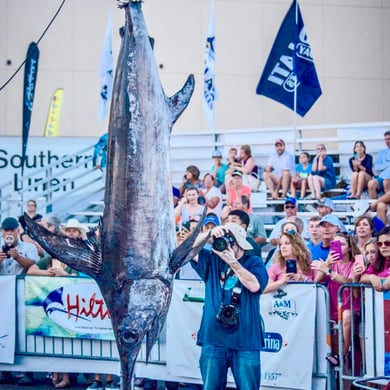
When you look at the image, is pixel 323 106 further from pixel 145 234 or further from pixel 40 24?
pixel 145 234

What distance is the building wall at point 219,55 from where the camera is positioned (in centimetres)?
2114

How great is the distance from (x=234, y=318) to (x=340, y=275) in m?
1.23

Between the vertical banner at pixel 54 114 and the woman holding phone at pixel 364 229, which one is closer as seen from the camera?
the woman holding phone at pixel 364 229

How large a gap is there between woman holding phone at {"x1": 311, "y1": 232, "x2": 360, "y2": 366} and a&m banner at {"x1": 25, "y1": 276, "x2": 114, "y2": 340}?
2.44m

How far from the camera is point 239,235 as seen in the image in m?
7.44

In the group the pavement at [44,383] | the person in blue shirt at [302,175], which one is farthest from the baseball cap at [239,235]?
the person in blue shirt at [302,175]

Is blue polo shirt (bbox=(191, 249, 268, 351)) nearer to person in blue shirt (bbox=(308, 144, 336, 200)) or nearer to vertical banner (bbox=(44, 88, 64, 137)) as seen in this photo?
person in blue shirt (bbox=(308, 144, 336, 200))

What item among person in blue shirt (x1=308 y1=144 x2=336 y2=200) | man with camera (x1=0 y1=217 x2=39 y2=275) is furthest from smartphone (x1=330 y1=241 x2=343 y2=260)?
person in blue shirt (x1=308 y1=144 x2=336 y2=200)

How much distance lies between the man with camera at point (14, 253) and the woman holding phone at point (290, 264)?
3.18 meters

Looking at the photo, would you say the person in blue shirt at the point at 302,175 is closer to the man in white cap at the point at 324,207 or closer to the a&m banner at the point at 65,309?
the man in white cap at the point at 324,207

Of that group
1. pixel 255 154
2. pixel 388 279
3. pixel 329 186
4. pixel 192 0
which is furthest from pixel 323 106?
pixel 388 279

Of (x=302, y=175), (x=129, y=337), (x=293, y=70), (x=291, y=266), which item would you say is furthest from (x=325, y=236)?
(x=293, y=70)

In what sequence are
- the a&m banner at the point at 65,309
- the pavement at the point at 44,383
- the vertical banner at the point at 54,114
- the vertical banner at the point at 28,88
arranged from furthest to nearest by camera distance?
the vertical banner at the point at 54,114 → the vertical banner at the point at 28,88 → the pavement at the point at 44,383 → the a&m banner at the point at 65,309

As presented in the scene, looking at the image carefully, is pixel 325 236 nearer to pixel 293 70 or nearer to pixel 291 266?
pixel 291 266
